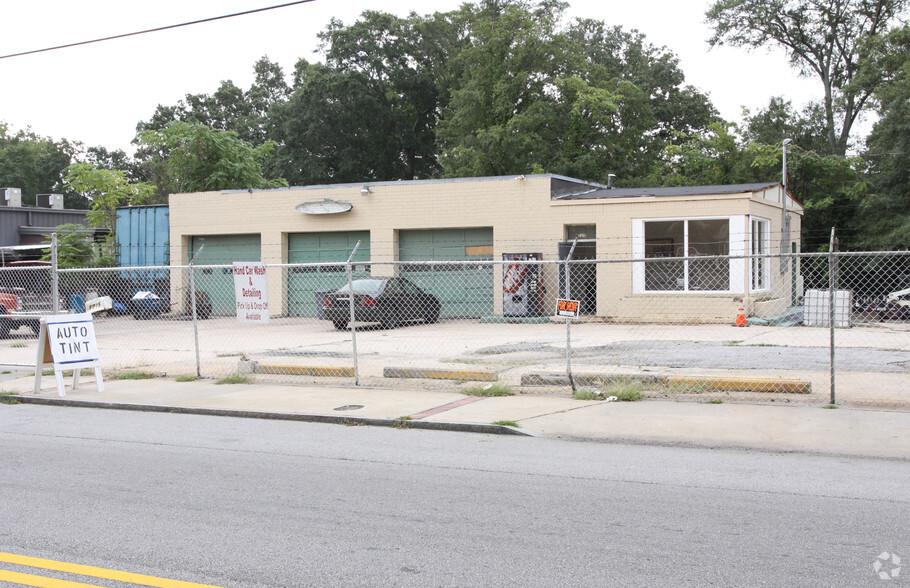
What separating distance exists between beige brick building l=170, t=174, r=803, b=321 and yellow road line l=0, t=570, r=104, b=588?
18.6 m

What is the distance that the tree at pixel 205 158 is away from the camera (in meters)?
35.2

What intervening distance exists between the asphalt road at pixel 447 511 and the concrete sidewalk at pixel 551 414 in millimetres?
401

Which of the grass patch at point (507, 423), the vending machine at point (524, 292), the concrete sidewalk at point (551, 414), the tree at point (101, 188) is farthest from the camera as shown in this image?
the tree at point (101, 188)

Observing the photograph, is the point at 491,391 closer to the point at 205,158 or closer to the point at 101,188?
the point at 101,188

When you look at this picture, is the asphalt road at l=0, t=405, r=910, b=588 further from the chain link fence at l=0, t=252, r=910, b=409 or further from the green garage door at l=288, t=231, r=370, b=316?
the green garage door at l=288, t=231, r=370, b=316

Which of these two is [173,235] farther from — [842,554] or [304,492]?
[842,554]

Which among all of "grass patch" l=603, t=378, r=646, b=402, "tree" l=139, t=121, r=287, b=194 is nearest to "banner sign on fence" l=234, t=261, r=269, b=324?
"grass patch" l=603, t=378, r=646, b=402

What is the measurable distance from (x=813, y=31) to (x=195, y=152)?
1270 inches

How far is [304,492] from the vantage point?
6.21 meters

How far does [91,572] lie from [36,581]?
281mm

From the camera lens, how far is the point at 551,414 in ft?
30.8

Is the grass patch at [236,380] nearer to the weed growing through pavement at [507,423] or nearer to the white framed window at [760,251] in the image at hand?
the weed growing through pavement at [507,423]

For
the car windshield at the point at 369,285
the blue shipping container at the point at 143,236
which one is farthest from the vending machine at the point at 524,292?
the blue shipping container at the point at 143,236

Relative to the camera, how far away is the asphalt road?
14.9ft
